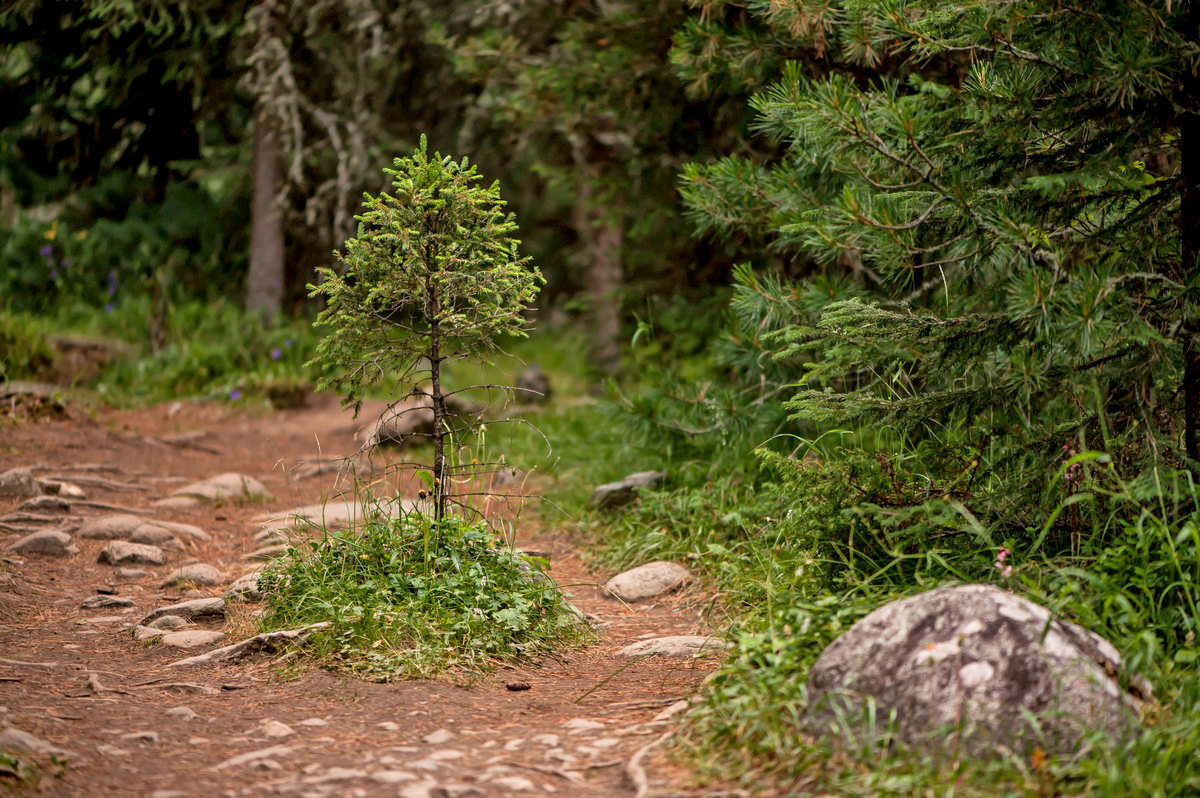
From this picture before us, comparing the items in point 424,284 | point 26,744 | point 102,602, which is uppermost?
point 424,284

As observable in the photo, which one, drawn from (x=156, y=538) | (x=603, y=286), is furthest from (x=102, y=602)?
(x=603, y=286)

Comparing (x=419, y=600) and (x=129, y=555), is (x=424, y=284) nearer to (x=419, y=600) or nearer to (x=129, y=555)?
(x=419, y=600)

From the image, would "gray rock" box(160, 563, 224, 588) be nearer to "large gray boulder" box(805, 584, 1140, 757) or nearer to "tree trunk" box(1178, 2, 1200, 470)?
"large gray boulder" box(805, 584, 1140, 757)

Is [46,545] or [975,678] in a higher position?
[975,678]

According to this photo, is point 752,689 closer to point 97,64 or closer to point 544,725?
point 544,725

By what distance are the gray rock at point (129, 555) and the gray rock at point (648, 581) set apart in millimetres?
2371

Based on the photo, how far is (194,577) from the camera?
482 cm

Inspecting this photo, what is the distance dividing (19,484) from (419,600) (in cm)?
350

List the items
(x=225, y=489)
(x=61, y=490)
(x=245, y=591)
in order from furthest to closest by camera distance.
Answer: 1. (x=225, y=489)
2. (x=61, y=490)
3. (x=245, y=591)

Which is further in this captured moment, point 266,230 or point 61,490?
point 266,230

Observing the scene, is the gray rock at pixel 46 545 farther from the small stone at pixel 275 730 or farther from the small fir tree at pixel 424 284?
the small stone at pixel 275 730

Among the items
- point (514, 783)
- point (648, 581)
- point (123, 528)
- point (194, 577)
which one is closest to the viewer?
point (514, 783)

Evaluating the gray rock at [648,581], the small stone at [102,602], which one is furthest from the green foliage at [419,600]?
the small stone at [102,602]

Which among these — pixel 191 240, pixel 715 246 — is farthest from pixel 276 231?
pixel 715 246
